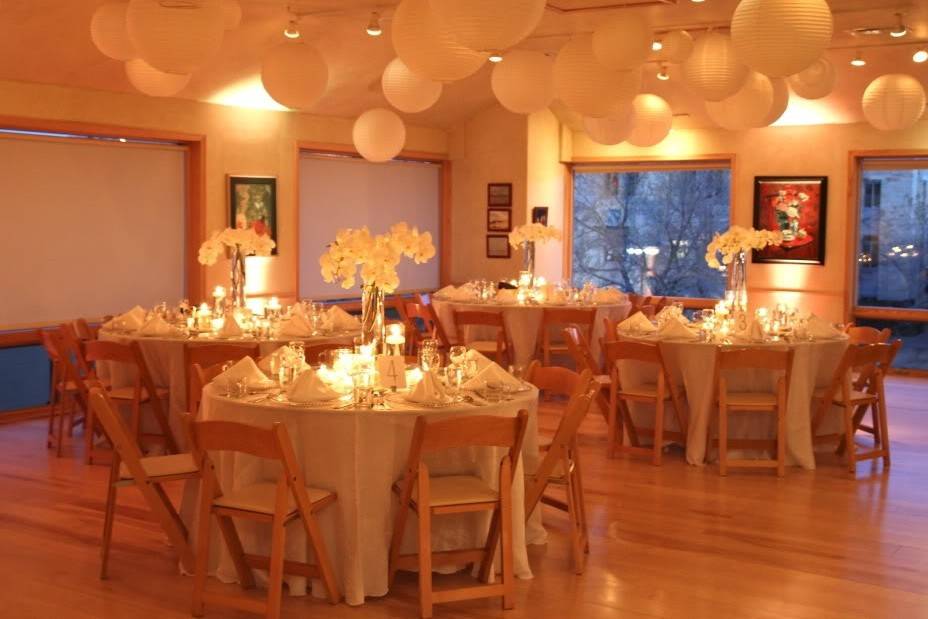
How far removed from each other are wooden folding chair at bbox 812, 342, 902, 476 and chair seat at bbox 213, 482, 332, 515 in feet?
13.6

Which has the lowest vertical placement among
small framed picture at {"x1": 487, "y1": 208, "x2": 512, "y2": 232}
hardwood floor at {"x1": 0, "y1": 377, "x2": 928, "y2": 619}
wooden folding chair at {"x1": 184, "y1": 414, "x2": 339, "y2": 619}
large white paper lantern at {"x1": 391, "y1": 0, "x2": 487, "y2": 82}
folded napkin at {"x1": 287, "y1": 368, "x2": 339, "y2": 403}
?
hardwood floor at {"x1": 0, "y1": 377, "x2": 928, "y2": 619}

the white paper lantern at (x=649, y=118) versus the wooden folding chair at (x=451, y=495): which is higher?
the white paper lantern at (x=649, y=118)

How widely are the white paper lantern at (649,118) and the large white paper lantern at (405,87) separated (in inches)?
73.2

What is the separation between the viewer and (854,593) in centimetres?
540

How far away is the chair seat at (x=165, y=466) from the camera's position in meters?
5.39

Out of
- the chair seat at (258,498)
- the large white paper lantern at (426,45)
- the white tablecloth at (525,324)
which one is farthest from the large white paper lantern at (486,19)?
the white tablecloth at (525,324)

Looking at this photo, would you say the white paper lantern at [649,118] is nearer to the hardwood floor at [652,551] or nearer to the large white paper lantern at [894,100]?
the large white paper lantern at [894,100]

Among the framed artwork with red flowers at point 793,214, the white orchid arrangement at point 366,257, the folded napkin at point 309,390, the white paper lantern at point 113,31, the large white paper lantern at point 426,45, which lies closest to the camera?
the folded napkin at point 309,390

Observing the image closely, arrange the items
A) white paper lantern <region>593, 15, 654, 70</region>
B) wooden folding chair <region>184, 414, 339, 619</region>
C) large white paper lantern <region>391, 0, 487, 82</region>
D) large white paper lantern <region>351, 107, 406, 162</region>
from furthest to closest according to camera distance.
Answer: large white paper lantern <region>351, 107, 406, 162</region> → white paper lantern <region>593, 15, 654, 70</region> → large white paper lantern <region>391, 0, 487, 82</region> → wooden folding chair <region>184, 414, 339, 619</region>

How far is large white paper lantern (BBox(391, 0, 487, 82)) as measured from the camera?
5.48 metres

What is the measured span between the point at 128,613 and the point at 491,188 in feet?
33.9

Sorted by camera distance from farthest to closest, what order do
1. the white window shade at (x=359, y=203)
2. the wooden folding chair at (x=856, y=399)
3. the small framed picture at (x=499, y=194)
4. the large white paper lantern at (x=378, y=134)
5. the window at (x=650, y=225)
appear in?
the window at (x=650, y=225), the small framed picture at (x=499, y=194), the white window shade at (x=359, y=203), the large white paper lantern at (x=378, y=134), the wooden folding chair at (x=856, y=399)

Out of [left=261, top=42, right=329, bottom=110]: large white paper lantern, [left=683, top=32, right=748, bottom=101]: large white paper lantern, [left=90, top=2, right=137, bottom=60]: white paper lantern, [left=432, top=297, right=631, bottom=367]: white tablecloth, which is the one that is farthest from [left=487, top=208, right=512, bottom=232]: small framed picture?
[left=90, top=2, right=137, bottom=60]: white paper lantern

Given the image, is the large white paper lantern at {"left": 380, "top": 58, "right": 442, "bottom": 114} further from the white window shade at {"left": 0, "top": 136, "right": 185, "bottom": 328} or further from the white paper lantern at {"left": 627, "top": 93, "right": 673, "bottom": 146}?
the white window shade at {"left": 0, "top": 136, "right": 185, "bottom": 328}
